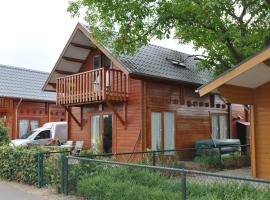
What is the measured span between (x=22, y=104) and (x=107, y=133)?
12.5 metres

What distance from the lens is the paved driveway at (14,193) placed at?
35.3 ft

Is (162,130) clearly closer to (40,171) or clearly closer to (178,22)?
(178,22)

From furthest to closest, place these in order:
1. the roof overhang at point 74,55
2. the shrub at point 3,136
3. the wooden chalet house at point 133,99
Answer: the roof overhang at point 74,55 → the wooden chalet house at point 133,99 → the shrub at point 3,136

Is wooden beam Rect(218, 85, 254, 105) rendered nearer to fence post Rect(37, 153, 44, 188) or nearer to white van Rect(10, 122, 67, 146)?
fence post Rect(37, 153, 44, 188)

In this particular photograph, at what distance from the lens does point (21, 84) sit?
3212 cm

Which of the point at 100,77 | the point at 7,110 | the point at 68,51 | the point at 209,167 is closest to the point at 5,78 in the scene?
the point at 7,110

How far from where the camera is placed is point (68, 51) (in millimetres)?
21734

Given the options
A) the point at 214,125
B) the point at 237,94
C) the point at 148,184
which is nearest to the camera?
the point at 148,184

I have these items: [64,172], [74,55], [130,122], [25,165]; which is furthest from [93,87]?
[64,172]

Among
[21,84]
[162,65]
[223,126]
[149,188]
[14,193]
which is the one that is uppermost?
[21,84]

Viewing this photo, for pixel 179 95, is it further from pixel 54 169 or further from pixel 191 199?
pixel 191 199

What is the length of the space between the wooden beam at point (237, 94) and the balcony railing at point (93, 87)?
6.92 m

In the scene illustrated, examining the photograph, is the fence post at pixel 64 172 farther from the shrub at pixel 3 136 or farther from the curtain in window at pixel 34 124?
the curtain in window at pixel 34 124

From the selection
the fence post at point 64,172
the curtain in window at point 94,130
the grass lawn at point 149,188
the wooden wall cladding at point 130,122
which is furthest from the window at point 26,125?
the grass lawn at point 149,188
